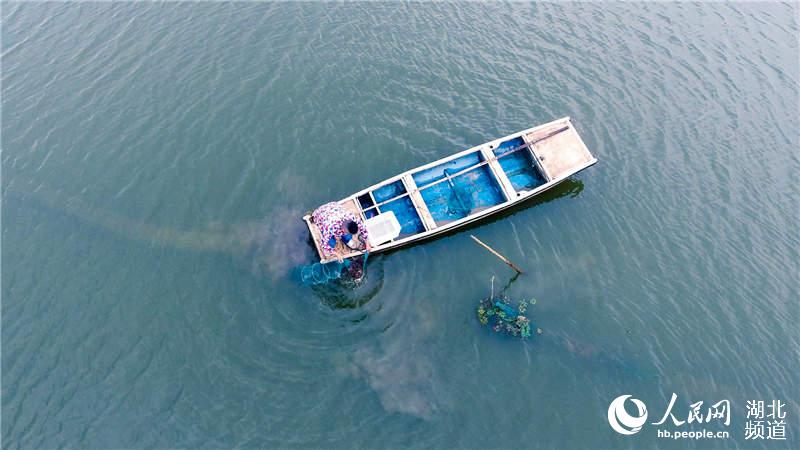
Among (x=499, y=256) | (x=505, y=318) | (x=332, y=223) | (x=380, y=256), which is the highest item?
(x=332, y=223)

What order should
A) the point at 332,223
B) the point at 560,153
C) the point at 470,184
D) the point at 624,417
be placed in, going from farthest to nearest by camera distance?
the point at 560,153, the point at 470,184, the point at 332,223, the point at 624,417

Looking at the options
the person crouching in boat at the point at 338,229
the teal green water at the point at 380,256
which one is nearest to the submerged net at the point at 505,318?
Answer: the teal green water at the point at 380,256

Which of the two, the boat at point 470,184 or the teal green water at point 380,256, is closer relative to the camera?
the teal green water at point 380,256

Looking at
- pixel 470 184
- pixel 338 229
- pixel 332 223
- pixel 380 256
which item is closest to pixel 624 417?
pixel 380 256

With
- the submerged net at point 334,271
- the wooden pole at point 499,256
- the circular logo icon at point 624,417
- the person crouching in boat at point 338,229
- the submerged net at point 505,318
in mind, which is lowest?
the circular logo icon at point 624,417

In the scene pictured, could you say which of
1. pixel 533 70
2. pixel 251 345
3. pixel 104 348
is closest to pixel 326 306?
pixel 251 345

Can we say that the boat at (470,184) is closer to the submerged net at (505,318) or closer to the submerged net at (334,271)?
the submerged net at (334,271)

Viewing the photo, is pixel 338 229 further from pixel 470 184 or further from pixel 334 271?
pixel 470 184
